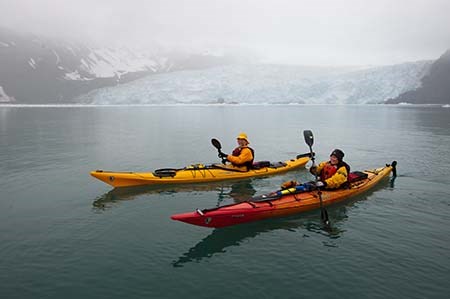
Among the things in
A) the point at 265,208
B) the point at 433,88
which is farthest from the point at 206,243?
the point at 433,88

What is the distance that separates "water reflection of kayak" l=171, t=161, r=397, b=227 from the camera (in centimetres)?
683

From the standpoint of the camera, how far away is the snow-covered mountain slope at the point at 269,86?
48375 millimetres

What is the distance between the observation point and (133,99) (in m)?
56.5

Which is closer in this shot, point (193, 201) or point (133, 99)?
point (193, 201)

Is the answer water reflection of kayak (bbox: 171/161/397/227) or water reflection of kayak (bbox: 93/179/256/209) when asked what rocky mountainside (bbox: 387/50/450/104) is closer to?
water reflection of kayak (bbox: 93/179/256/209)

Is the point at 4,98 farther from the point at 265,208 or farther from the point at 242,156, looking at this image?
the point at 265,208

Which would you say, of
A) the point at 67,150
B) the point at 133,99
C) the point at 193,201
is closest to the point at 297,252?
the point at 193,201

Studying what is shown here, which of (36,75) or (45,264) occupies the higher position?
(36,75)

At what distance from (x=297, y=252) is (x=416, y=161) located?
985cm

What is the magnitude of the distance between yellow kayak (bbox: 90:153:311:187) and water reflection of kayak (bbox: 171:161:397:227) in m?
3.09

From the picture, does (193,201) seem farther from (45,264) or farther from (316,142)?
(316,142)

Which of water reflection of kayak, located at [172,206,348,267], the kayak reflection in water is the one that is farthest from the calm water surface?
the kayak reflection in water

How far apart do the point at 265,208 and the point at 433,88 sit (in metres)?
55.6

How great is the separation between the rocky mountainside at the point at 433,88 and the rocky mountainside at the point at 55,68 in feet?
186
